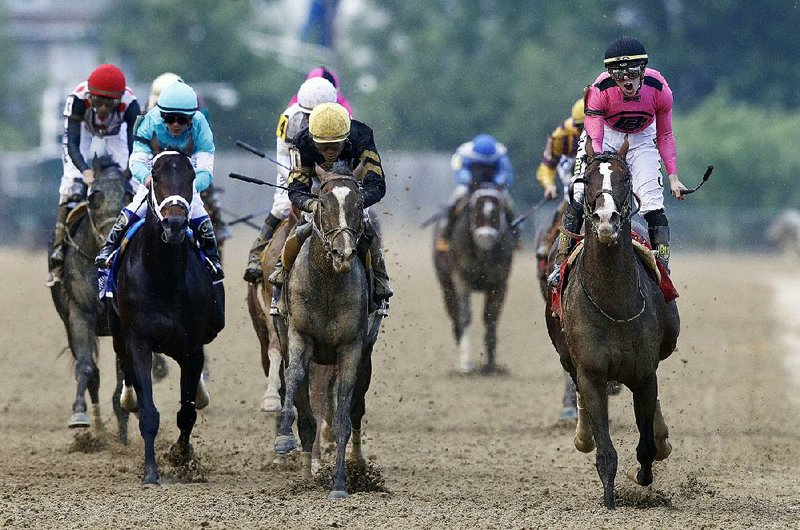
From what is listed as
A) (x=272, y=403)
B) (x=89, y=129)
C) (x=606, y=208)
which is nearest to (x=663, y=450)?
(x=606, y=208)

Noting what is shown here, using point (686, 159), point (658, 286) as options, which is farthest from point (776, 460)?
point (686, 159)

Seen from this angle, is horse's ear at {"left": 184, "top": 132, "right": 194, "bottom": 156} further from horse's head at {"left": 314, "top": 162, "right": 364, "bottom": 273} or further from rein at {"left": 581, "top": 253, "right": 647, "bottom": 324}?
rein at {"left": 581, "top": 253, "right": 647, "bottom": 324}

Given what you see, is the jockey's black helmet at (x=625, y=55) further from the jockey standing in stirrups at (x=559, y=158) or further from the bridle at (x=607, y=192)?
the jockey standing in stirrups at (x=559, y=158)

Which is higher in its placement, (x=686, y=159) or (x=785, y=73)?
(x=785, y=73)

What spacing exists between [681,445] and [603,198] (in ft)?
14.3

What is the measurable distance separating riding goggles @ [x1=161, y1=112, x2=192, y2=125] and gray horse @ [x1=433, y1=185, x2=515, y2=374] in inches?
278

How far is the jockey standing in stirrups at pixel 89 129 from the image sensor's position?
12.4 m

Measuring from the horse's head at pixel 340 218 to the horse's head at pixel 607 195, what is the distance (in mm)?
1386

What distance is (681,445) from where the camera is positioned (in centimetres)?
1265

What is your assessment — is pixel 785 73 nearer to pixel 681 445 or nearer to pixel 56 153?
pixel 56 153

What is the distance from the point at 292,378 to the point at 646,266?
7.84 feet

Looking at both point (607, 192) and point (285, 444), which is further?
point (285, 444)

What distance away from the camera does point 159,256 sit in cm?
1040

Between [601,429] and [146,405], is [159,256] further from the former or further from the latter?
[601,429]
